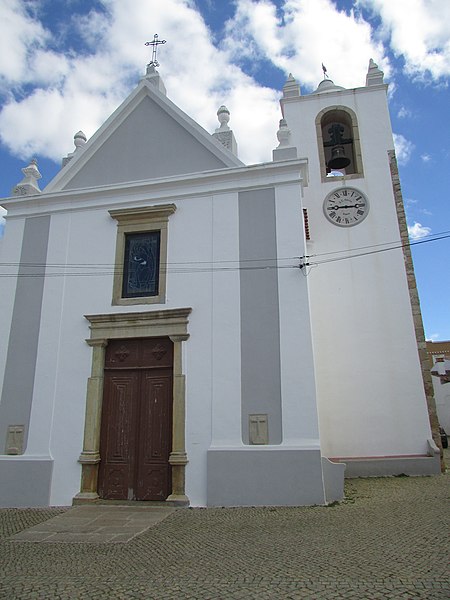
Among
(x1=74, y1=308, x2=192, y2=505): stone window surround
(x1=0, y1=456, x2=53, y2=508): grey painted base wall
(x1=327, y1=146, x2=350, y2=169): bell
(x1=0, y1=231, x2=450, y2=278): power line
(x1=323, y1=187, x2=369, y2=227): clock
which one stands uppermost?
(x1=327, y1=146, x2=350, y2=169): bell

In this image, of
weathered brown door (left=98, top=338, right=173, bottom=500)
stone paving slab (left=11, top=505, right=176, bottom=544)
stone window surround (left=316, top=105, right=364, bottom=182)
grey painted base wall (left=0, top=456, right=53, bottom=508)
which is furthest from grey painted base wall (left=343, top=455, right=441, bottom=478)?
stone window surround (left=316, top=105, right=364, bottom=182)

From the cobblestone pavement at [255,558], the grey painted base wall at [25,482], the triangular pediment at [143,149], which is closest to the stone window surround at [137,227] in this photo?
the triangular pediment at [143,149]

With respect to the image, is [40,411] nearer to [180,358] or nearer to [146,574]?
[180,358]

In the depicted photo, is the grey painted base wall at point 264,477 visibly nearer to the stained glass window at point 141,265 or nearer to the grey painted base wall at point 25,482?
the grey painted base wall at point 25,482

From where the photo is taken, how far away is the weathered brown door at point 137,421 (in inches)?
303

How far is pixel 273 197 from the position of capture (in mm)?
8609

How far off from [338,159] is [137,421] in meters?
8.28

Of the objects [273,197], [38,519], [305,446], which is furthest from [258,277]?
[38,519]

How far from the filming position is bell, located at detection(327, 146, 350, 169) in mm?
12062

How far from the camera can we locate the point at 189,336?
26.4 feet

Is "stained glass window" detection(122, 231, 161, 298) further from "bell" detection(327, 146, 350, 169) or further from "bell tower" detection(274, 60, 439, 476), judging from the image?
"bell" detection(327, 146, 350, 169)

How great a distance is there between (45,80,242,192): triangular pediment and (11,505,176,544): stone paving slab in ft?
19.9

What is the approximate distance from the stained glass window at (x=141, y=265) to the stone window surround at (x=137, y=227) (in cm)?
12

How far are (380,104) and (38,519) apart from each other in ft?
40.9
